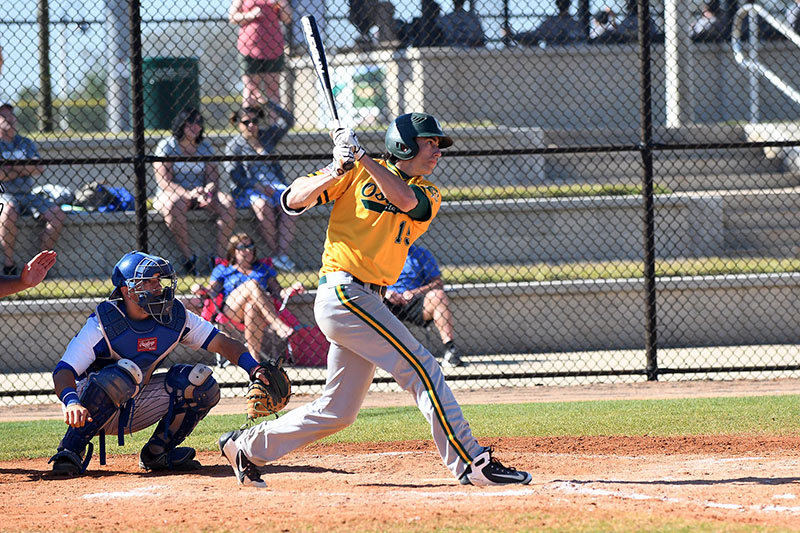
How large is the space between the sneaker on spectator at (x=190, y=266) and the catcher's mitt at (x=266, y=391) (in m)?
5.11

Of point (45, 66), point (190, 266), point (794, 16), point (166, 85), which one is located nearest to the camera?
point (190, 266)

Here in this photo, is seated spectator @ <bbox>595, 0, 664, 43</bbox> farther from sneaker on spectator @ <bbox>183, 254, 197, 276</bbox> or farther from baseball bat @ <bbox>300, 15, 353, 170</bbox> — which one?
baseball bat @ <bbox>300, 15, 353, 170</bbox>

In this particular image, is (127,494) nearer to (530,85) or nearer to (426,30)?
(426,30)

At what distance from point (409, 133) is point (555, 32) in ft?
34.2

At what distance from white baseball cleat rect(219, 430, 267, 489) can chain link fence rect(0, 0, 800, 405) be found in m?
3.41

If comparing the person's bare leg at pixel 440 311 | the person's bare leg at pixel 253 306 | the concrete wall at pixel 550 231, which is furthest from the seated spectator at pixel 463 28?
the person's bare leg at pixel 253 306

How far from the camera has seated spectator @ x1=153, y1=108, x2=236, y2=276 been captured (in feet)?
32.6

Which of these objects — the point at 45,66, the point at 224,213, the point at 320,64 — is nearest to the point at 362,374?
the point at 320,64

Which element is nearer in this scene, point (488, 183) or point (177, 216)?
point (177, 216)

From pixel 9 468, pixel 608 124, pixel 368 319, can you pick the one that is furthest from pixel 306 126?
pixel 368 319

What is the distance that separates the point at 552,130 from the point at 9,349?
756 centimetres

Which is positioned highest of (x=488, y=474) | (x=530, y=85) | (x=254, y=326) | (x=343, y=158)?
(x=343, y=158)

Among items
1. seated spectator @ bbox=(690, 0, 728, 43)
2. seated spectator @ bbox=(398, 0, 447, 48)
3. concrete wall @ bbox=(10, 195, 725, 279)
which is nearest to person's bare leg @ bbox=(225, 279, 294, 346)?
concrete wall @ bbox=(10, 195, 725, 279)

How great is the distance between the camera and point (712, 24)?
599 inches
